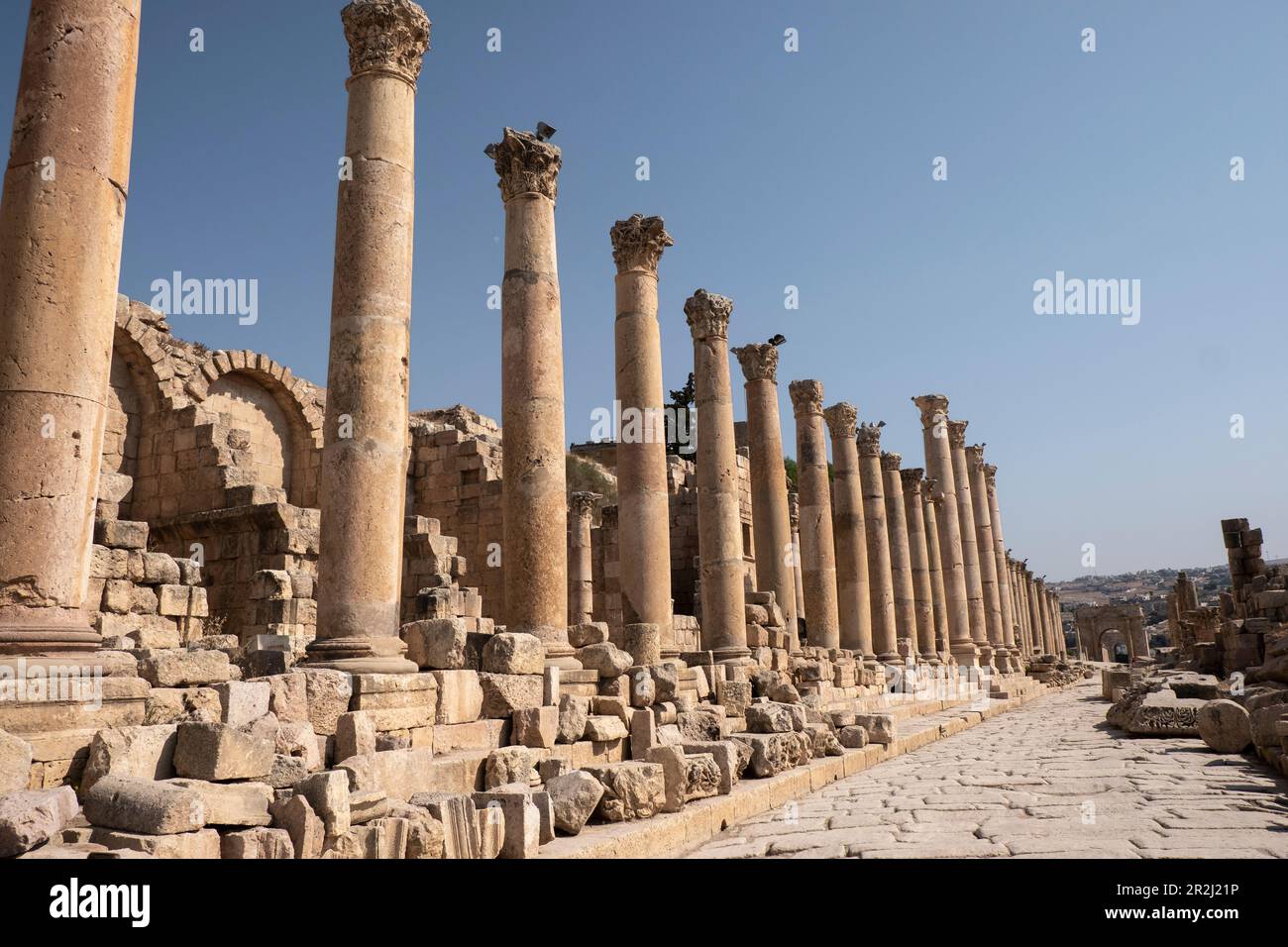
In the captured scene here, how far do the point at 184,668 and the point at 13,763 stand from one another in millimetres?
2133

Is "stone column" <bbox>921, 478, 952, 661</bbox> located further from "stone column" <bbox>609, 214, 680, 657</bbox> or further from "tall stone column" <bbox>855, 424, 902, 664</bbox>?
"stone column" <bbox>609, 214, 680, 657</bbox>

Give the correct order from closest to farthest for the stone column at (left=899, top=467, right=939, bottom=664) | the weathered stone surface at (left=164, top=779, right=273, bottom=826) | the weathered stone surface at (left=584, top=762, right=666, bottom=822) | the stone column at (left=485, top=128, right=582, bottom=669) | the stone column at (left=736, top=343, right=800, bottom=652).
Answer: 1. the weathered stone surface at (left=164, top=779, right=273, bottom=826)
2. the weathered stone surface at (left=584, top=762, right=666, bottom=822)
3. the stone column at (left=485, top=128, right=582, bottom=669)
4. the stone column at (left=736, top=343, right=800, bottom=652)
5. the stone column at (left=899, top=467, right=939, bottom=664)

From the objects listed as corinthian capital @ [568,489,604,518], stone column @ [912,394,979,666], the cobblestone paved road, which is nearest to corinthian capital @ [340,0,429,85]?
the cobblestone paved road

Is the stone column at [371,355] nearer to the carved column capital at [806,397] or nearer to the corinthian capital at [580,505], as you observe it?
the corinthian capital at [580,505]

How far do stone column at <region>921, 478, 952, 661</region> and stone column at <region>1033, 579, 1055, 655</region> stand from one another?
101ft

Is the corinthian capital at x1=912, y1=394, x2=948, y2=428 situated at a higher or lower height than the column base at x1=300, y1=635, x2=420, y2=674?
higher

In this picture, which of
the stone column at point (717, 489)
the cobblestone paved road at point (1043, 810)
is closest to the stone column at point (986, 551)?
the stone column at point (717, 489)

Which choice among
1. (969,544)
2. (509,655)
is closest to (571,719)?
(509,655)

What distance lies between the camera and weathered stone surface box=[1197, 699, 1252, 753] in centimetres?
1119

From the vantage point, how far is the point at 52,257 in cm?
653

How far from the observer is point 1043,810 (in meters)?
7.82

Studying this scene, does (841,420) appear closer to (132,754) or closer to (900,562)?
(900,562)
